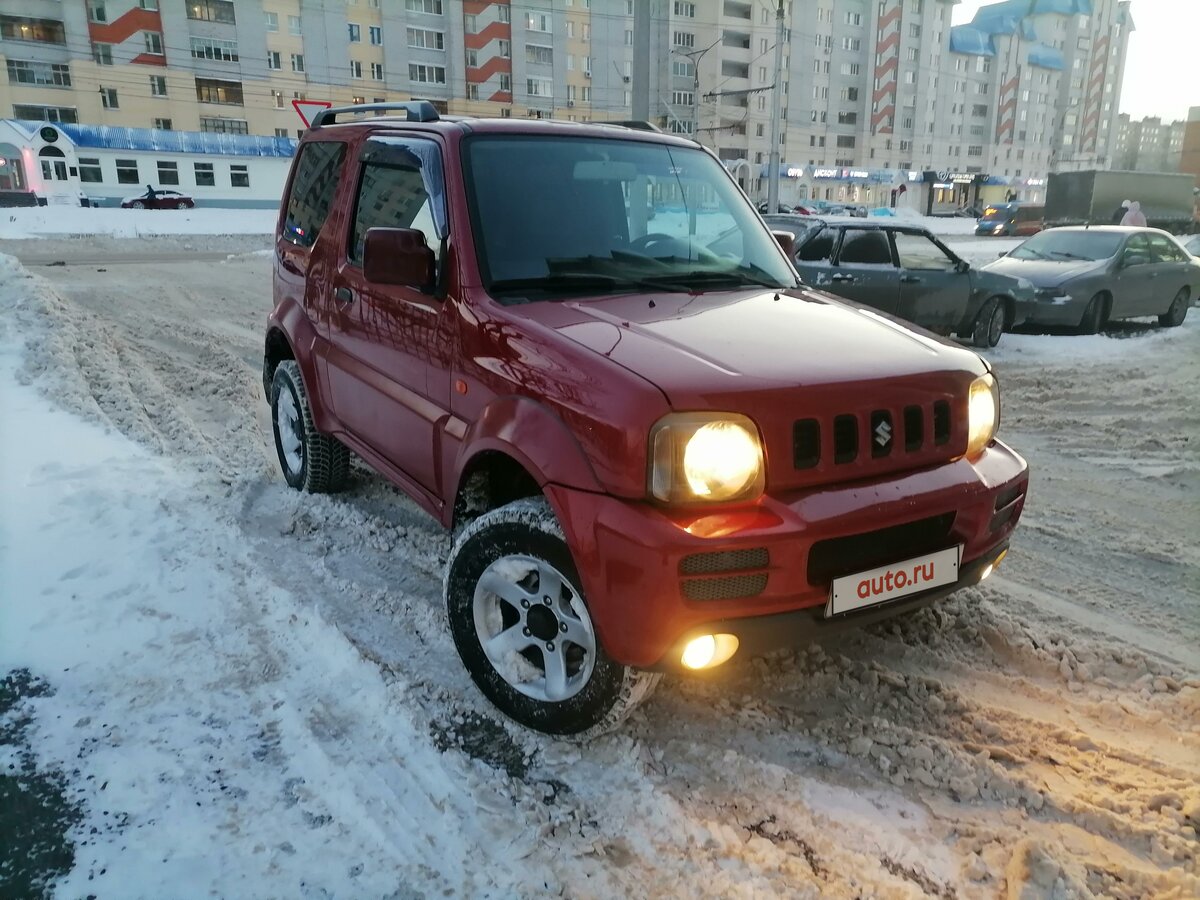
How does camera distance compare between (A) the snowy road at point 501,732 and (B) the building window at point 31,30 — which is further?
(B) the building window at point 31,30

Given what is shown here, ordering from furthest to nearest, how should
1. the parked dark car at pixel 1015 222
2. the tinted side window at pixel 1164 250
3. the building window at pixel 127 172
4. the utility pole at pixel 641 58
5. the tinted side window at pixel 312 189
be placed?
the building window at pixel 127 172 < the parked dark car at pixel 1015 222 < the utility pole at pixel 641 58 < the tinted side window at pixel 1164 250 < the tinted side window at pixel 312 189

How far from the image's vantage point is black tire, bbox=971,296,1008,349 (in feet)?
33.4

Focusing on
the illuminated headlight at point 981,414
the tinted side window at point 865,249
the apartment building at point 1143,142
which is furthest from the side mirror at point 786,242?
the apartment building at point 1143,142

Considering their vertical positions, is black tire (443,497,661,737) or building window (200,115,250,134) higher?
building window (200,115,250,134)

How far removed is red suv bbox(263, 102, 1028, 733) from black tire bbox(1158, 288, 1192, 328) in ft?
37.5

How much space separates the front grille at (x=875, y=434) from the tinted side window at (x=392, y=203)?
163 cm

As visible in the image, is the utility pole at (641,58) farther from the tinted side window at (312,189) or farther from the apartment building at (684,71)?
the apartment building at (684,71)

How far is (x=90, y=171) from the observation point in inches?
1934

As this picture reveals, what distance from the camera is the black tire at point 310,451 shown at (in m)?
4.68

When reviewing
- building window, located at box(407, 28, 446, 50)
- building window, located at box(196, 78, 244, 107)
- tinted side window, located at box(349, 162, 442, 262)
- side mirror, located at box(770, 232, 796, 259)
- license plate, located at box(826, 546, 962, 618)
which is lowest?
license plate, located at box(826, 546, 962, 618)

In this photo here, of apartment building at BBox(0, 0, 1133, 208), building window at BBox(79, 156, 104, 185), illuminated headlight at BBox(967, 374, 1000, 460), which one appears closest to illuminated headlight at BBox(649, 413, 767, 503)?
illuminated headlight at BBox(967, 374, 1000, 460)

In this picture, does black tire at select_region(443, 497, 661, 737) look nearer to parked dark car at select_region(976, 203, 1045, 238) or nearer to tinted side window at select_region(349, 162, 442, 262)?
tinted side window at select_region(349, 162, 442, 262)

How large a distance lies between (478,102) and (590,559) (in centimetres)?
6736

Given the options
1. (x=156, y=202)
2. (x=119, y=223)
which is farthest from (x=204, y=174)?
(x=119, y=223)
